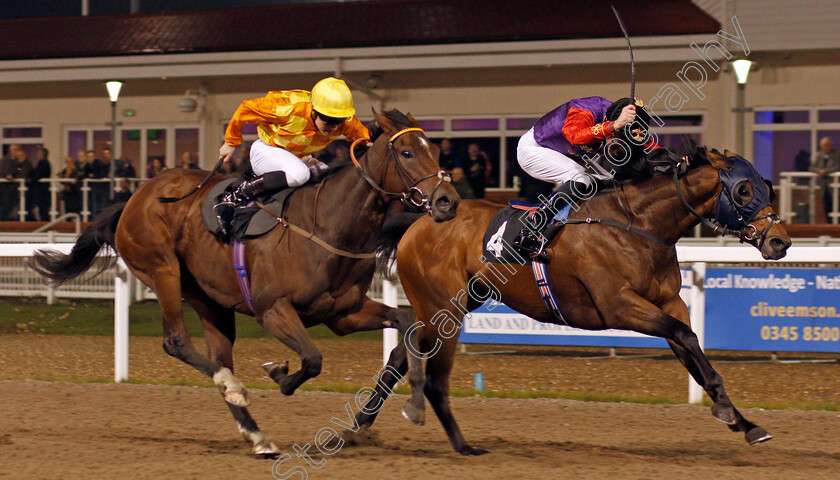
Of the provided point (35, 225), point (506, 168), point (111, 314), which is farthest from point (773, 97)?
point (35, 225)

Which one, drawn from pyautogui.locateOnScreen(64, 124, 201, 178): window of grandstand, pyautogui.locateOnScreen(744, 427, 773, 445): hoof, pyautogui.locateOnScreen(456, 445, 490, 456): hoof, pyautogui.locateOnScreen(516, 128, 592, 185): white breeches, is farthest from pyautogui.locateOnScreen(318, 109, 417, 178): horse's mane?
pyautogui.locateOnScreen(64, 124, 201, 178): window of grandstand

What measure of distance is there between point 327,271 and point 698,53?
8.45 meters

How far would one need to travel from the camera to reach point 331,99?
4.52m

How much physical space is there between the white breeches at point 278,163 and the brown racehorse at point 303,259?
0.21 ft

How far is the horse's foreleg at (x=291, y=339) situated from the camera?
14.1 feet

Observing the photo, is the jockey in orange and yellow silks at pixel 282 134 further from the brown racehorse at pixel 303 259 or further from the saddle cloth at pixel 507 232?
the saddle cloth at pixel 507 232

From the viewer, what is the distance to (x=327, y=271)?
174 inches

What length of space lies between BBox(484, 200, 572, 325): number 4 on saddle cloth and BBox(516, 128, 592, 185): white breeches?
21cm

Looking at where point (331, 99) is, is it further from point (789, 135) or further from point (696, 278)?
point (789, 135)

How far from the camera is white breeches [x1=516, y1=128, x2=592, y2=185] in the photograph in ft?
16.6

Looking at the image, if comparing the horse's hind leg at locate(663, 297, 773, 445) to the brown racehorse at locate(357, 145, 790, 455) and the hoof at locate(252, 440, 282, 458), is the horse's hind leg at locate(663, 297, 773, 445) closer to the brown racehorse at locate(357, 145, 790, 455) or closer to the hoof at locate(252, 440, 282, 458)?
the brown racehorse at locate(357, 145, 790, 455)

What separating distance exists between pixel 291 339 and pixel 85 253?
6.08 ft

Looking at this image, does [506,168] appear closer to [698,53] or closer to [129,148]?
[698,53]

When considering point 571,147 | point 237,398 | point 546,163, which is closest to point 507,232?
point 546,163
